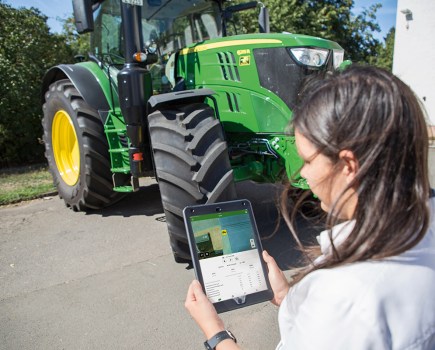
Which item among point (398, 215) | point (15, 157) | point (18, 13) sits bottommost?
point (15, 157)

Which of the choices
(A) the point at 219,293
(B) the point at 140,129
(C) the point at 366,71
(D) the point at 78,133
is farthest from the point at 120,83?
(C) the point at 366,71

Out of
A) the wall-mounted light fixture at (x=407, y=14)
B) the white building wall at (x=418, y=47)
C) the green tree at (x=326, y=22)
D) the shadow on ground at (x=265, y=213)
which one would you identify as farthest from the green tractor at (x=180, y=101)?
the wall-mounted light fixture at (x=407, y=14)

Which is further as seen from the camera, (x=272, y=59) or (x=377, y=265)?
(x=272, y=59)

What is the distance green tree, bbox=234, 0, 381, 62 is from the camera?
12453 millimetres

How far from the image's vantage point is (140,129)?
3.77 meters

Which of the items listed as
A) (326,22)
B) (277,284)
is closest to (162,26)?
(277,284)

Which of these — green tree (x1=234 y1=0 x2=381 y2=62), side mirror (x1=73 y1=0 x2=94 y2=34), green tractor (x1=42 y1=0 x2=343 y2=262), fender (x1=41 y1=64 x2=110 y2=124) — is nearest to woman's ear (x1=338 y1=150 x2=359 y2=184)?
green tractor (x1=42 y1=0 x2=343 y2=262)

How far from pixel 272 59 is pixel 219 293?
2450 mm

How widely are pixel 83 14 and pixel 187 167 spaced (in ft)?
5.32

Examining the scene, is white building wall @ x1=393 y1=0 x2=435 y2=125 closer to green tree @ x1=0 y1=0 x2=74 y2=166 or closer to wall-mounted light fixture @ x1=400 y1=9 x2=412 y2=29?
wall-mounted light fixture @ x1=400 y1=9 x2=412 y2=29

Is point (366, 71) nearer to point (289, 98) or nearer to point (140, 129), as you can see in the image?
point (289, 98)

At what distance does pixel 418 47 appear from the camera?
1288 centimetres

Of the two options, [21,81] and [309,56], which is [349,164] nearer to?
[309,56]

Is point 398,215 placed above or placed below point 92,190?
above
